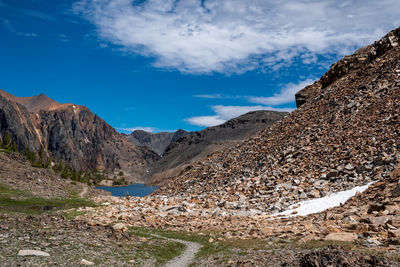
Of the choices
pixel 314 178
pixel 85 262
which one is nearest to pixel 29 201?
pixel 85 262

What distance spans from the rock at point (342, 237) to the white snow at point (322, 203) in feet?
40.8

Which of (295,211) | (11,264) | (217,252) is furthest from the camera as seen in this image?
(295,211)

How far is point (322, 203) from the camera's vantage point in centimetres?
3484

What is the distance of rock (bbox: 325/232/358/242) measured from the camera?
20123 millimetres

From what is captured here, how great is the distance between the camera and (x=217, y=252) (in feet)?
73.9

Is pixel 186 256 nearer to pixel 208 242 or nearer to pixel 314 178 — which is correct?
pixel 208 242

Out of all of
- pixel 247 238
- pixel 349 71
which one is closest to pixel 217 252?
pixel 247 238

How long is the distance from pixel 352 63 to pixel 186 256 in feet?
222

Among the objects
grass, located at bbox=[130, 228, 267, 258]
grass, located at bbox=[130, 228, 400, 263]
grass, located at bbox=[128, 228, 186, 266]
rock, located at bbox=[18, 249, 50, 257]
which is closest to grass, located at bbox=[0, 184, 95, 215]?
grass, located at bbox=[130, 228, 267, 258]

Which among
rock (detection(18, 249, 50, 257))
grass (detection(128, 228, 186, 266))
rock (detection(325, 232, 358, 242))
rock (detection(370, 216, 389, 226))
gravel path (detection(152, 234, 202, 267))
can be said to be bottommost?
gravel path (detection(152, 234, 202, 267))

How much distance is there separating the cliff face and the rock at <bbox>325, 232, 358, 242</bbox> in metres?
57.1

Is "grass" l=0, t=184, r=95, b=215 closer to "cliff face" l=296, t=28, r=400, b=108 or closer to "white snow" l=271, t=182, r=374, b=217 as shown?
"white snow" l=271, t=182, r=374, b=217

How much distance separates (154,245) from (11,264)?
416 inches

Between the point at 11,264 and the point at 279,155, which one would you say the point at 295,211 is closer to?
the point at 279,155
